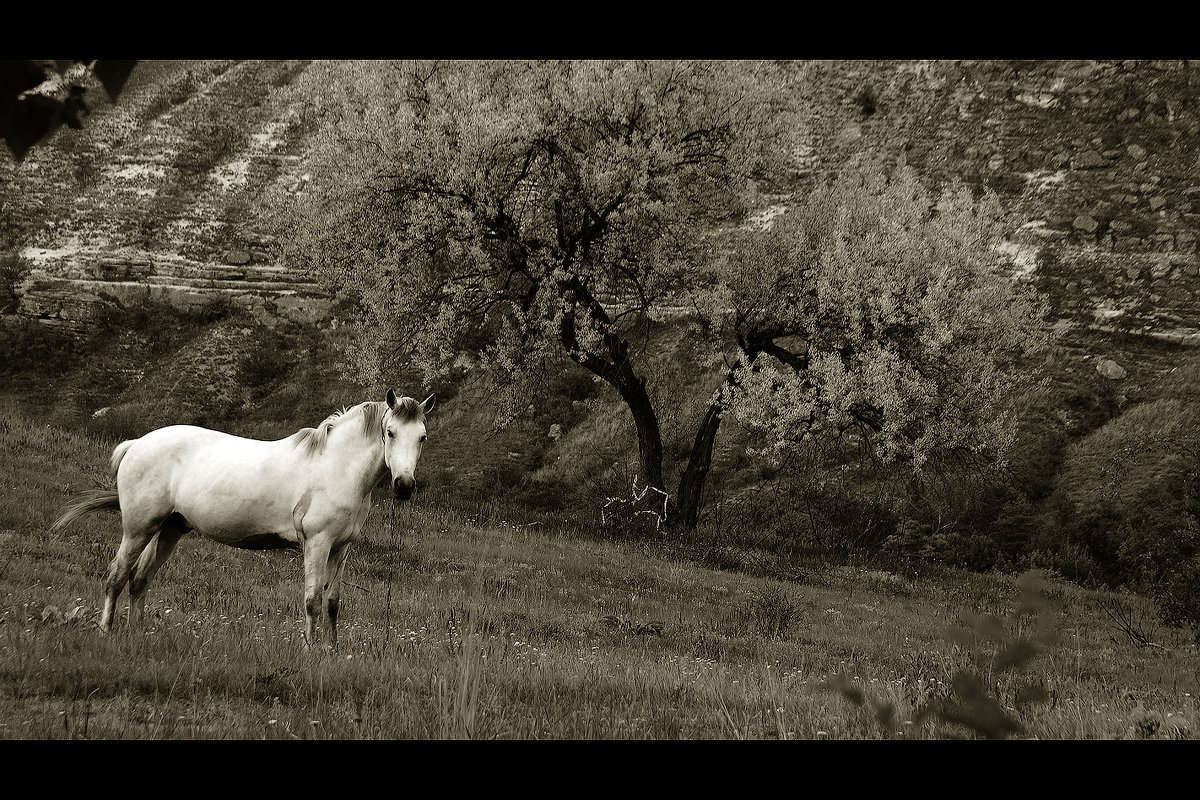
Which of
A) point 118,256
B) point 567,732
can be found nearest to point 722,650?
point 567,732

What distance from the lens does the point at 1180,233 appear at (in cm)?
3362

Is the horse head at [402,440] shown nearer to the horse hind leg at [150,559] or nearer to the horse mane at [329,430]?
the horse mane at [329,430]

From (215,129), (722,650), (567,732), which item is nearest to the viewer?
(567,732)

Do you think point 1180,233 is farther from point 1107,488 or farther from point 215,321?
point 215,321

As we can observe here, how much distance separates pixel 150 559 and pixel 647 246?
51.3 ft

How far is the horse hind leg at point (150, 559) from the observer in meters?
9.06

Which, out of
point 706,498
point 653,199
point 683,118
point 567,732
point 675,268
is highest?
point 683,118

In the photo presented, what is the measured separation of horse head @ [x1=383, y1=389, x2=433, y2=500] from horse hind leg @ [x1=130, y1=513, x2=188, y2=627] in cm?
274

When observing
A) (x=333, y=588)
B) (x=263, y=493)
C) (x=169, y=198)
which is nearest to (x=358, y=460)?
(x=263, y=493)

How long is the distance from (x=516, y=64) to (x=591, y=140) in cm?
332

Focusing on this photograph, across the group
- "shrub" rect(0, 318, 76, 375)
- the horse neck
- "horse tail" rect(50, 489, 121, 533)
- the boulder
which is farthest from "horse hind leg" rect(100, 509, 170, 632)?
"shrub" rect(0, 318, 76, 375)

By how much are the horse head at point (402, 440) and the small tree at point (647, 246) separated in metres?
12.4

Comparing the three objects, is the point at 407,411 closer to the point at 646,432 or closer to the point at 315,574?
the point at 315,574

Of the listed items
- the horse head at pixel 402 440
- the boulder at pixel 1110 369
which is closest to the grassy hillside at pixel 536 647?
the horse head at pixel 402 440
